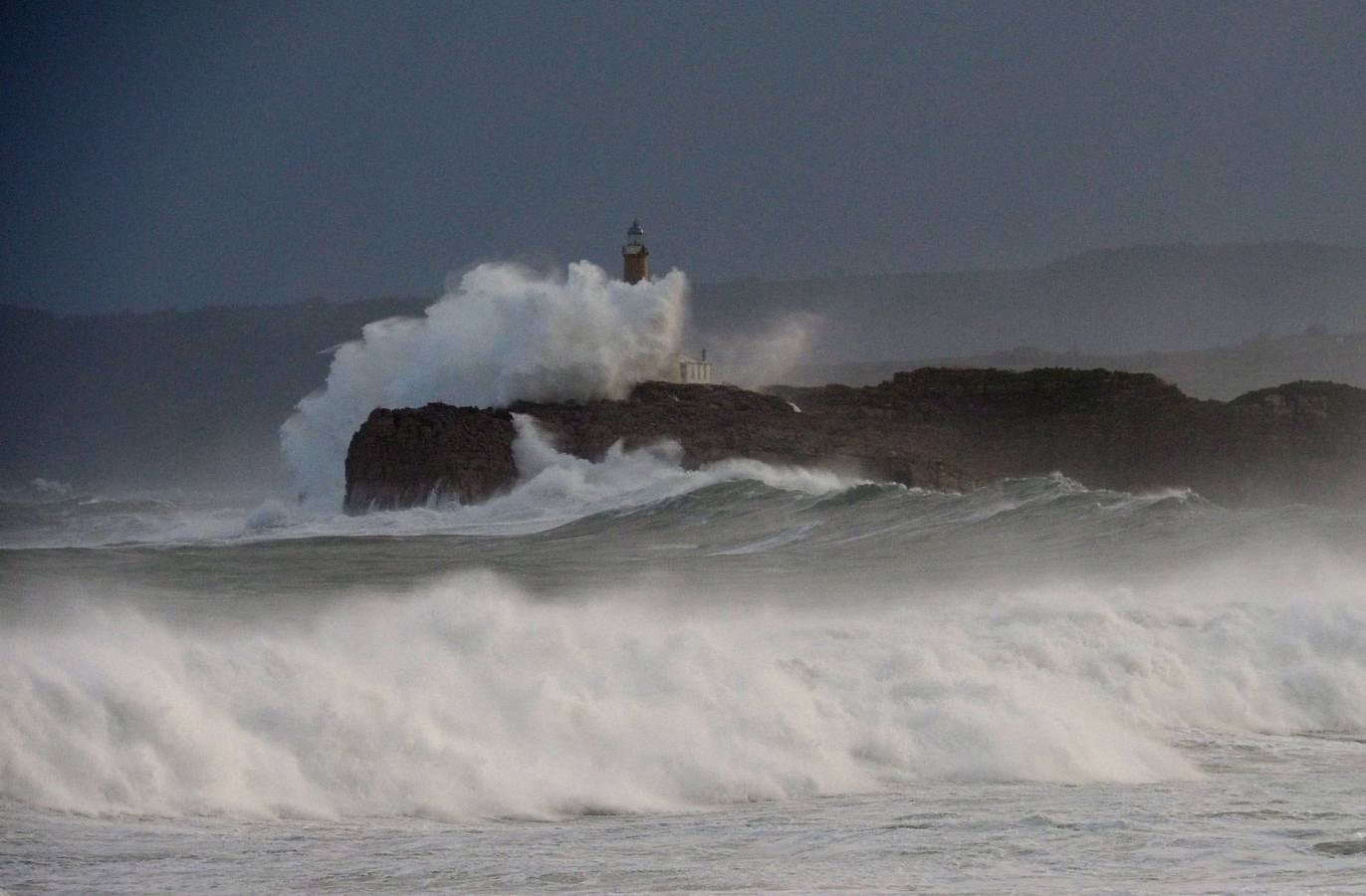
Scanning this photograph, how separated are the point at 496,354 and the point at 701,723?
31.5 m

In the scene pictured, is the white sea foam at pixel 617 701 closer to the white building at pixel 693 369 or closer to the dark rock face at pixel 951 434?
the dark rock face at pixel 951 434

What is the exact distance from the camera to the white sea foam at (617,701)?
30.2ft

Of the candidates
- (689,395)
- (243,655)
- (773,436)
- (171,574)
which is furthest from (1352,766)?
(689,395)

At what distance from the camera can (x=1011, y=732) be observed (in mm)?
10562

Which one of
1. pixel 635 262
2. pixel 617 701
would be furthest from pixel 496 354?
pixel 617 701

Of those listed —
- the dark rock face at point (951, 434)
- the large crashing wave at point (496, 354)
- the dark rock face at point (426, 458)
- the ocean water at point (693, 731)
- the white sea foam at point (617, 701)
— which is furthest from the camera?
the large crashing wave at point (496, 354)

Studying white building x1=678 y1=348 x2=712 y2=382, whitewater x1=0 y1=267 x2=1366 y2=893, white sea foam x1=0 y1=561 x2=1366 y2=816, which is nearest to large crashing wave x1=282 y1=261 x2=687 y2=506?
white building x1=678 y1=348 x2=712 y2=382

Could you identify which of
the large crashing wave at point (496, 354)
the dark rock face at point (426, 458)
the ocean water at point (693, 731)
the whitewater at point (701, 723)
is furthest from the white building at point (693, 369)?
the ocean water at point (693, 731)

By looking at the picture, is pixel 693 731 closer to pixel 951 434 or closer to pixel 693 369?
pixel 693 369

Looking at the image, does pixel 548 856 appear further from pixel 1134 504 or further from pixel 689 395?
pixel 689 395

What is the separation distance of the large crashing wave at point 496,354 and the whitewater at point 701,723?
21416mm

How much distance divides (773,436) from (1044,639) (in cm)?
2497

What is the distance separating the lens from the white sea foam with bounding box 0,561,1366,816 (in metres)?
9.20

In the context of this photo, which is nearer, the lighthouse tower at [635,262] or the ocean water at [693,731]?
the ocean water at [693,731]
